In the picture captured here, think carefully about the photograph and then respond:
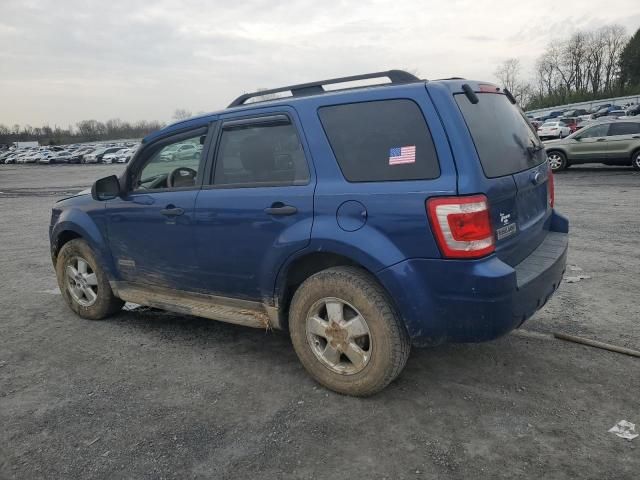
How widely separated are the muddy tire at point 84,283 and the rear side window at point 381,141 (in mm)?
2729

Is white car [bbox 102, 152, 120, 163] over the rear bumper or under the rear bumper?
over

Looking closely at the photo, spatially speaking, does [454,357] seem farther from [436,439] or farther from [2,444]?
[2,444]

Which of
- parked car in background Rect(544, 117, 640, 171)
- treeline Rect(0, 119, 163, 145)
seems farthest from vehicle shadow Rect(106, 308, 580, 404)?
treeline Rect(0, 119, 163, 145)

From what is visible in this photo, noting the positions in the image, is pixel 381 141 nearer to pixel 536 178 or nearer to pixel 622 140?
pixel 536 178

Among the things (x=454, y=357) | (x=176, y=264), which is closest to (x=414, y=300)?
(x=454, y=357)

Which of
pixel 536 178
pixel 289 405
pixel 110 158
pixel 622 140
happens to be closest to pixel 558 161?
pixel 622 140

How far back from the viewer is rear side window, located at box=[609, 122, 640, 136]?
15438mm

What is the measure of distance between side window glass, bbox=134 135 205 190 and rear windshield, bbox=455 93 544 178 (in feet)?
6.53

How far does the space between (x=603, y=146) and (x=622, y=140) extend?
534 mm

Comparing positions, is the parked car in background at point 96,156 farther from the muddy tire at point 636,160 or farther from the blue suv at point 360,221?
the blue suv at point 360,221

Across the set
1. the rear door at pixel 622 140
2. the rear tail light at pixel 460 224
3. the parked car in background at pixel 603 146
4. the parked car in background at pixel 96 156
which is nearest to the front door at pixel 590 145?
the parked car in background at pixel 603 146

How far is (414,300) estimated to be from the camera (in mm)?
2939

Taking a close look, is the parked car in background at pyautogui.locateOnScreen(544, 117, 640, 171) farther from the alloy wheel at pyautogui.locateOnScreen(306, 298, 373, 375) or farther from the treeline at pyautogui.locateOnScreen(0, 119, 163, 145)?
the treeline at pyautogui.locateOnScreen(0, 119, 163, 145)

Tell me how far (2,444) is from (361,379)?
207 cm
